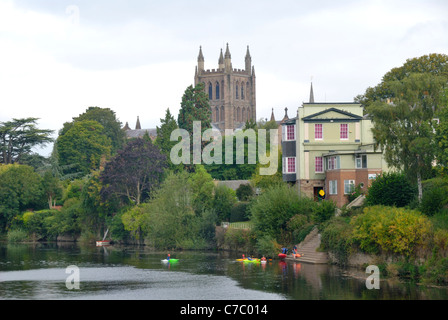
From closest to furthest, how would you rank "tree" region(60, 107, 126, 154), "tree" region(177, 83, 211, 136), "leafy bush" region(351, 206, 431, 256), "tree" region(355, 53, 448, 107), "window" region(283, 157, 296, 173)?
"leafy bush" region(351, 206, 431, 256), "window" region(283, 157, 296, 173), "tree" region(355, 53, 448, 107), "tree" region(177, 83, 211, 136), "tree" region(60, 107, 126, 154)

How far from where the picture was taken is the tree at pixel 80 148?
13450 centimetres

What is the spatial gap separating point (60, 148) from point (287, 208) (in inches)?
3280

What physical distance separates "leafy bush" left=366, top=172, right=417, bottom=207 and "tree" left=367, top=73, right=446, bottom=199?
1.45 metres

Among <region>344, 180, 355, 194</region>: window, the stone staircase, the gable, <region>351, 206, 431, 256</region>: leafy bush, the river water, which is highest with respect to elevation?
the gable

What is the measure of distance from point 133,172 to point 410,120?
1846 inches

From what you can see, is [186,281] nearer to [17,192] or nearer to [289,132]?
[289,132]

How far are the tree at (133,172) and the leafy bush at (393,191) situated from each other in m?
40.3

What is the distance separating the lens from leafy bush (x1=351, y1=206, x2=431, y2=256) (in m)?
45.2

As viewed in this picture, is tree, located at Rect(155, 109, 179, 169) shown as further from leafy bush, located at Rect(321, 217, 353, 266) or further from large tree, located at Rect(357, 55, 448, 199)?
large tree, located at Rect(357, 55, 448, 199)

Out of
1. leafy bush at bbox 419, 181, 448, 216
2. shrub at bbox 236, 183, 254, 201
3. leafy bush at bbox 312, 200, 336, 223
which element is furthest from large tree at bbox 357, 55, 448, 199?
shrub at bbox 236, 183, 254, 201

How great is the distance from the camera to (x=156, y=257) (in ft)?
225
